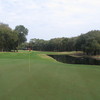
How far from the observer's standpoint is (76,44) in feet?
205

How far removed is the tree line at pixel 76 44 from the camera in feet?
170

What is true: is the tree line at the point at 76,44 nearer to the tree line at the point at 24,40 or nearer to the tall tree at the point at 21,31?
the tree line at the point at 24,40

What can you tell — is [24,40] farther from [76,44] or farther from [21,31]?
[76,44]

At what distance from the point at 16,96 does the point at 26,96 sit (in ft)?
1.02

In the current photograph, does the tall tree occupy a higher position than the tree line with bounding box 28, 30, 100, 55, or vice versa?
the tall tree

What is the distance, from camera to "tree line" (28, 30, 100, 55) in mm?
51666

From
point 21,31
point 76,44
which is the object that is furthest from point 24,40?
point 76,44

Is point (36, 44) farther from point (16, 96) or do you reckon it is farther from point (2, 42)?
point (16, 96)

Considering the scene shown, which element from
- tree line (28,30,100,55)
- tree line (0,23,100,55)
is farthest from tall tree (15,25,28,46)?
tree line (28,30,100,55)

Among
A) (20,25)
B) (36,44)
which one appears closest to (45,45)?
(36,44)

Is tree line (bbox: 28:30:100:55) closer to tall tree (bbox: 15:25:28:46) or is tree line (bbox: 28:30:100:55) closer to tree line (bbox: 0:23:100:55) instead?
tree line (bbox: 0:23:100:55)

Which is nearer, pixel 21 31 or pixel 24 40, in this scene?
pixel 21 31

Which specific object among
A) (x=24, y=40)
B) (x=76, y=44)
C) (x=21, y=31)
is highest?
(x=21, y=31)

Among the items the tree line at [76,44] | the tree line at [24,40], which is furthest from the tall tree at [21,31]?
the tree line at [76,44]
